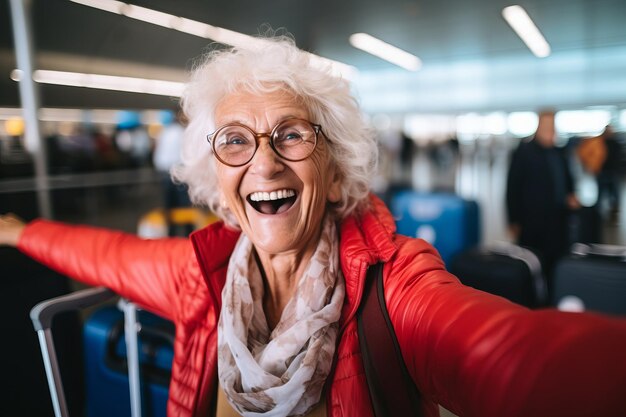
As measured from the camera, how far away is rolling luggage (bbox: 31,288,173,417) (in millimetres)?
1247

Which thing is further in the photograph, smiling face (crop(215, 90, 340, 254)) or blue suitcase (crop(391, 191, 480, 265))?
blue suitcase (crop(391, 191, 480, 265))

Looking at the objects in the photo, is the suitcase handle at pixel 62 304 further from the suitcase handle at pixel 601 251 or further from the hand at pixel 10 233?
the suitcase handle at pixel 601 251

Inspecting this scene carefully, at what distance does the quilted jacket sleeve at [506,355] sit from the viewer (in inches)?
19.8

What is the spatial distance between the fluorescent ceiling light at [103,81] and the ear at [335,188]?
188 centimetres

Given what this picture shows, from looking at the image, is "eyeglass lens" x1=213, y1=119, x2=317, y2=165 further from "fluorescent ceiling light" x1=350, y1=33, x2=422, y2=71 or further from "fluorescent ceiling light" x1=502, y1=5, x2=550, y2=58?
"fluorescent ceiling light" x1=350, y1=33, x2=422, y2=71

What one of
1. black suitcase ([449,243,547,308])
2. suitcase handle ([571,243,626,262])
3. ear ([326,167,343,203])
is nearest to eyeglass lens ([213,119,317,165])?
ear ([326,167,343,203])

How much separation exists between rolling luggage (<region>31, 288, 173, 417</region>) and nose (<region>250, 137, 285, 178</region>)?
2.57 ft

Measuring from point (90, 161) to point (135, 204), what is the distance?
4.27ft

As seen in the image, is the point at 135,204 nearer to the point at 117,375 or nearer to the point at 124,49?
the point at 124,49

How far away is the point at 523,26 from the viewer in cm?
600

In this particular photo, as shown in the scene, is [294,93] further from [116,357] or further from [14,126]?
[14,126]

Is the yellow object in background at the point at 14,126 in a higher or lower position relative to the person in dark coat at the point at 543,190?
higher

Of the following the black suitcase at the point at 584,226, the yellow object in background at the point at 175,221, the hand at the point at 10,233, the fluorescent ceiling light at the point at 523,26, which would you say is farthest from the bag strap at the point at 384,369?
the fluorescent ceiling light at the point at 523,26

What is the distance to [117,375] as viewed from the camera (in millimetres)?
1489
